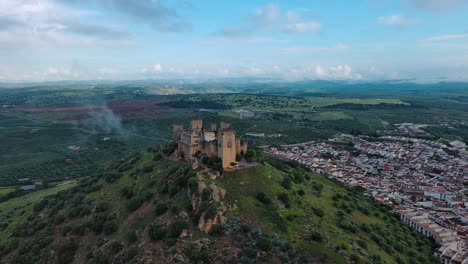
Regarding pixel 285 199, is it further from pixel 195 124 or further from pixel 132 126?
pixel 132 126

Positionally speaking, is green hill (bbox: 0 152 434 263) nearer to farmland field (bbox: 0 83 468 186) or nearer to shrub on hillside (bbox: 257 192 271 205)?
shrub on hillside (bbox: 257 192 271 205)

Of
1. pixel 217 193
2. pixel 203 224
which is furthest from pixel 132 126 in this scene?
pixel 203 224

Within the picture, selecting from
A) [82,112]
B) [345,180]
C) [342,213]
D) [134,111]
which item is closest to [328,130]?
[345,180]

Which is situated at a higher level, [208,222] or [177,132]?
[177,132]

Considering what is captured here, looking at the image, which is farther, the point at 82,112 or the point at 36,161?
the point at 82,112

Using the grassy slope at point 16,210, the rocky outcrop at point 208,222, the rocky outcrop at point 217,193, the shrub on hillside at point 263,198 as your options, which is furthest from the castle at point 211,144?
the grassy slope at point 16,210

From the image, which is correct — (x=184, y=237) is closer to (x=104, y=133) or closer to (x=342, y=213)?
(x=342, y=213)
